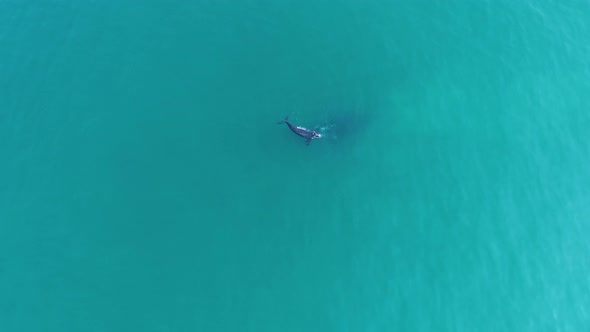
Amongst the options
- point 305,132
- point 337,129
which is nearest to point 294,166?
point 305,132

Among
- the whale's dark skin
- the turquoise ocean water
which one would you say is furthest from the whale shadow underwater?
the turquoise ocean water

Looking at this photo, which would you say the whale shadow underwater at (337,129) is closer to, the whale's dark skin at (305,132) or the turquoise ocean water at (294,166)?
the whale's dark skin at (305,132)

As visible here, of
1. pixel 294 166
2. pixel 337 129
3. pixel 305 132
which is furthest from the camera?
pixel 337 129

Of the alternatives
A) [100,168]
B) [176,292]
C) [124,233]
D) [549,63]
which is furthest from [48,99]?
[549,63]

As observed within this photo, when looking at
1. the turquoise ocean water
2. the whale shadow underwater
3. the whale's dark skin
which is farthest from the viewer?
the whale shadow underwater

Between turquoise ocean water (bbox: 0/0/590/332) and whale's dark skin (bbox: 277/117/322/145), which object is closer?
turquoise ocean water (bbox: 0/0/590/332)

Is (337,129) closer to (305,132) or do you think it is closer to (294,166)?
(305,132)

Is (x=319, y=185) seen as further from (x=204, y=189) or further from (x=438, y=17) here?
(x=438, y=17)

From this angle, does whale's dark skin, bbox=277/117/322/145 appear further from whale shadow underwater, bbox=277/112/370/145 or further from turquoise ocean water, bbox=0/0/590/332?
turquoise ocean water, bbox=0/0/590/332

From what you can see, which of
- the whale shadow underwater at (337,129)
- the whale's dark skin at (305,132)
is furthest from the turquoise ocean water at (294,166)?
the whale's dark skin at (305,132)
